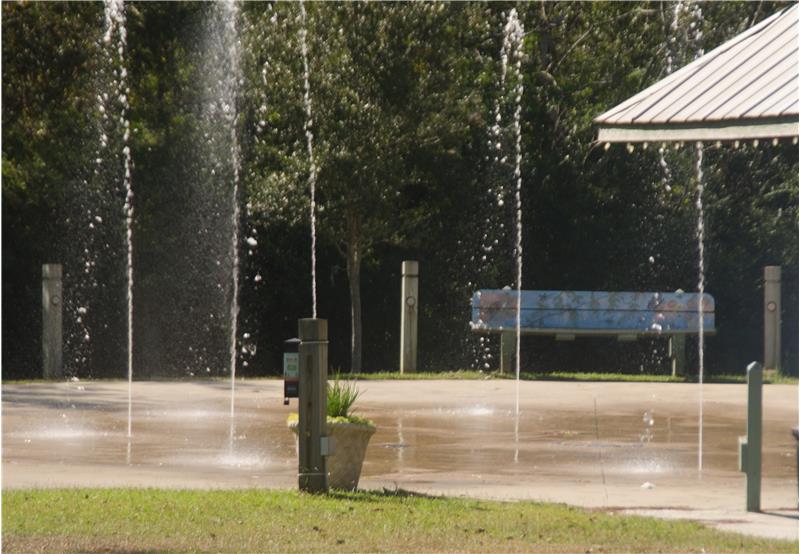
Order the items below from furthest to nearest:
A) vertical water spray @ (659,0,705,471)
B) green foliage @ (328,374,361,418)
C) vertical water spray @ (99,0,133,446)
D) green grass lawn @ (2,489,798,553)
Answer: vertical water spray @ (659,0,705,471), vertical water spray @ (99,0,133,446), green foliage @ (328,374,361,418), green grass lawn @ (2,489,798,553)

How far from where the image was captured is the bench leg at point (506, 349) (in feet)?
67.8

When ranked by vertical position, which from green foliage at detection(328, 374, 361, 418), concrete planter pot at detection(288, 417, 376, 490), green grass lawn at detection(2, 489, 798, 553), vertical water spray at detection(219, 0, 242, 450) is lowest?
green grass lawn at detection(2, 489, 798, 553)

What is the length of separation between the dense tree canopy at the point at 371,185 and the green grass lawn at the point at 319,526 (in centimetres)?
1363

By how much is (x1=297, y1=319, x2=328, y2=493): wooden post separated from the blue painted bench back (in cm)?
1167

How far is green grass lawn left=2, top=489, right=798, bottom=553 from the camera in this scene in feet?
23.9

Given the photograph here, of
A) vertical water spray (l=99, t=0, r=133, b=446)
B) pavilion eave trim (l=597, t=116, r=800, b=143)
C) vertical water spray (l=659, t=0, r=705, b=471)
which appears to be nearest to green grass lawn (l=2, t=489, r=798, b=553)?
pavilion eave trim (l=597, t=116, r=800, b=143)

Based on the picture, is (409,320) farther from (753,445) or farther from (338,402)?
(753,445)

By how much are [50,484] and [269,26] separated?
48.1ft

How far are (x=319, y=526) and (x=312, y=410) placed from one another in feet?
4.50

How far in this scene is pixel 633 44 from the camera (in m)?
26.2

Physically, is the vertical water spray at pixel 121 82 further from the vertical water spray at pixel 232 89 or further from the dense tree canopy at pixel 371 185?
the vertical water spray at pixel 232 89

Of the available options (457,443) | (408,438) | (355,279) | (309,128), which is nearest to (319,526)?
(457,443)

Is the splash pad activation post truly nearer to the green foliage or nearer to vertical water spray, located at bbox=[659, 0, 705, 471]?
the green foliage

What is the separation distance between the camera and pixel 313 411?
915 cm
